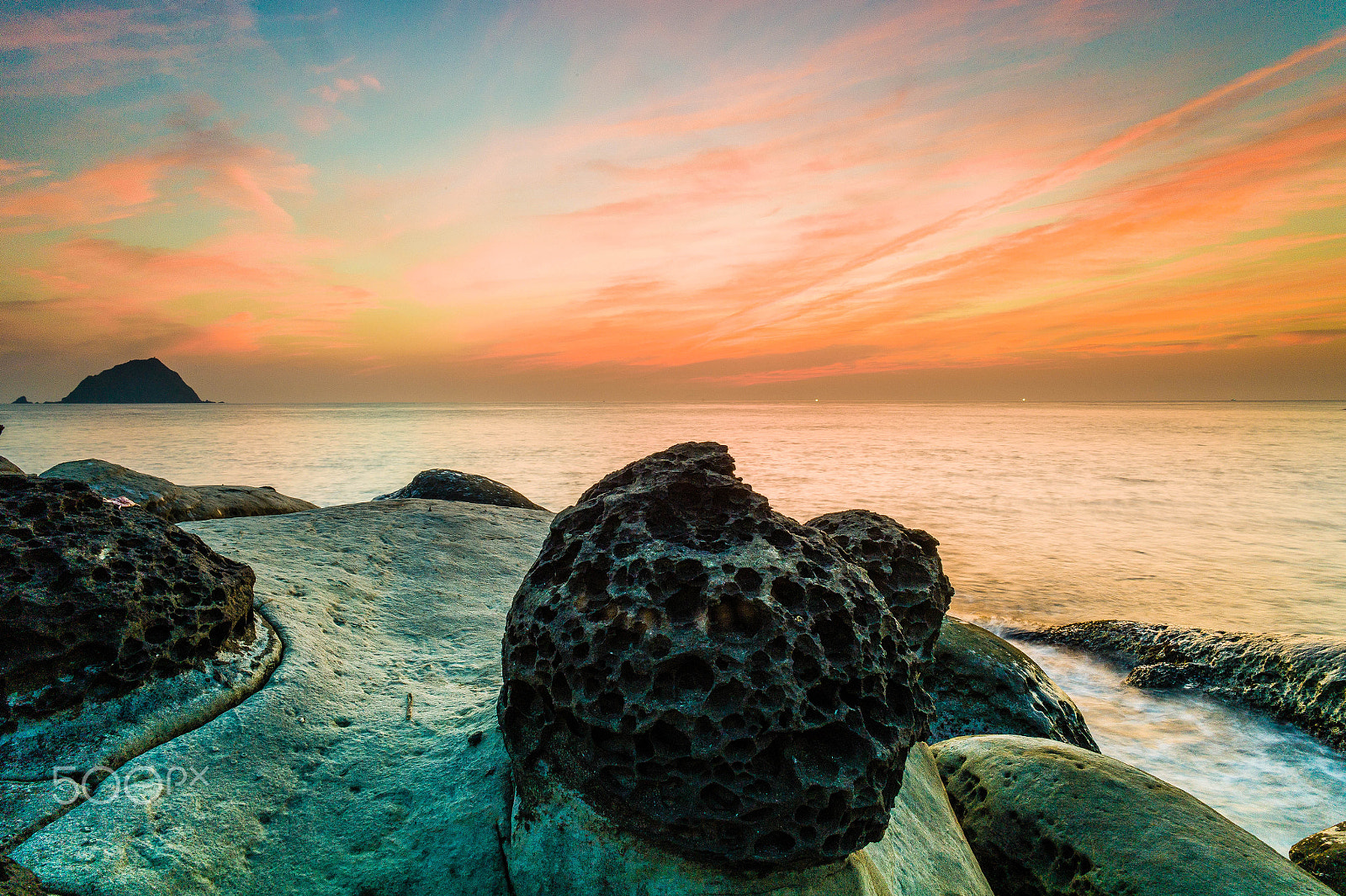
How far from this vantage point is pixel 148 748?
2350 mm

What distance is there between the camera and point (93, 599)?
2.57m

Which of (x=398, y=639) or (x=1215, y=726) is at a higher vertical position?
(x=398, y=639)

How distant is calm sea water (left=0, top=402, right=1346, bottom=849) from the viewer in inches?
215

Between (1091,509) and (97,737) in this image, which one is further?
(1091,509)

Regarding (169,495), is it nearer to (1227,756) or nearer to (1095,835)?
(1095,835)

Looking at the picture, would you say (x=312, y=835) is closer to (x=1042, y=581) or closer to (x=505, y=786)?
(x=505, y=786)

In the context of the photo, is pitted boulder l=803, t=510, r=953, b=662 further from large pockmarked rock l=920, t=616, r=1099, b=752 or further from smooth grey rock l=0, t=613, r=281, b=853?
smooth grey rock l=0, t=613, r=281, b=853

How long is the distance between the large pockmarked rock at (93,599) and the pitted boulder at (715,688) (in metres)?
1.47

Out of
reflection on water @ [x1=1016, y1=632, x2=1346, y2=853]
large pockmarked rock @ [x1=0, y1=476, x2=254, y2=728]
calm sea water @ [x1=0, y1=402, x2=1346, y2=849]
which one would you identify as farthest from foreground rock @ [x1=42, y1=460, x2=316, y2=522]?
calm sea water @ [x1=0, y1=402, x2=1346, y2=849]

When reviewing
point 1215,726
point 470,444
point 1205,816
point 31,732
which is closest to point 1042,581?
point 1215,726

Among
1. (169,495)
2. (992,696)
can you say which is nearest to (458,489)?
(169,495)

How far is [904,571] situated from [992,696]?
4.60 feet

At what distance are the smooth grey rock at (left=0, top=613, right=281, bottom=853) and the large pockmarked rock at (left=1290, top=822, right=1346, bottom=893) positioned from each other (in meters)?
5.07

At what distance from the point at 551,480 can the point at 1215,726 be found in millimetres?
18695
